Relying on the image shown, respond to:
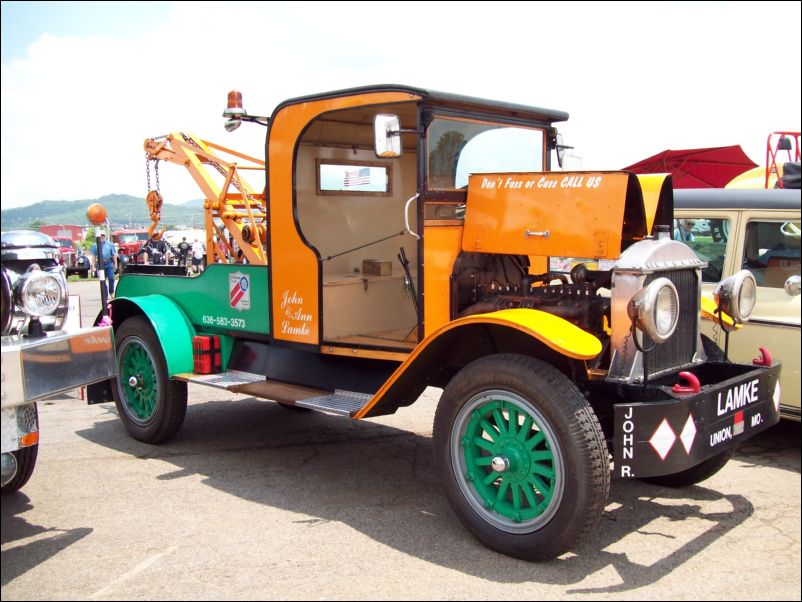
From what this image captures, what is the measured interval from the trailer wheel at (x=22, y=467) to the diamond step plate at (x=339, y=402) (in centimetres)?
156

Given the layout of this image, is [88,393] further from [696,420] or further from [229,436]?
[696,420]

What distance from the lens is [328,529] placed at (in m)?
3.97

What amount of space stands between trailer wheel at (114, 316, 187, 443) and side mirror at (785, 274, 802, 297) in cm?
416

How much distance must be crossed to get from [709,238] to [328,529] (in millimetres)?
3790

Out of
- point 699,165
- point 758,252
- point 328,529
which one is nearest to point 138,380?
point 328,529

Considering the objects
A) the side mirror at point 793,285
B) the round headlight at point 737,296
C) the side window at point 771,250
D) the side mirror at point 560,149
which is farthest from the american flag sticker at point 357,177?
the side mirror at point 793,285

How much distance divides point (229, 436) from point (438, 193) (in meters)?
2.78

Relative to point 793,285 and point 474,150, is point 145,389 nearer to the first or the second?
point 474,150

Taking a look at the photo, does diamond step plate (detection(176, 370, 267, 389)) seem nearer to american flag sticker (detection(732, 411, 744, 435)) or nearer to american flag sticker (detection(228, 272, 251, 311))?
american flag sticker (detection(228, 272, 251, 311))

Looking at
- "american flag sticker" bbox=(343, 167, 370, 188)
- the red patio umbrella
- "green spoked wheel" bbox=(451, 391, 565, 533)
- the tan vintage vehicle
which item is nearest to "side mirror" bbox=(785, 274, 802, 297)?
the tan vintage vehicle

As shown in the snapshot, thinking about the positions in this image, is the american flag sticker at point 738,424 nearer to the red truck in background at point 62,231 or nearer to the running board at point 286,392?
the running board at point 286,392

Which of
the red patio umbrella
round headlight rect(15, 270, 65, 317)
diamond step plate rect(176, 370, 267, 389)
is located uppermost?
the red patio umbrella

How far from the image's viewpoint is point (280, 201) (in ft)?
16.6

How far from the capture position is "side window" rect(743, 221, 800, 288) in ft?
16.4
